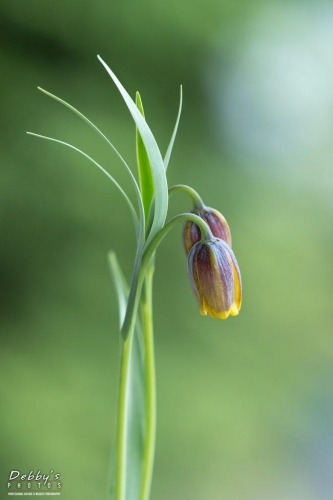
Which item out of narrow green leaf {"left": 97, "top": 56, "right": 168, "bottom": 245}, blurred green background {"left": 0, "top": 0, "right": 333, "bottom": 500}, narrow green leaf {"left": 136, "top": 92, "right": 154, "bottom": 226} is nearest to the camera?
narrow green leaf {"left": 97, "top": 56, "right": 168, "bottom": 245}

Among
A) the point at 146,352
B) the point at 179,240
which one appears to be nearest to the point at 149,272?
the point at 146,352

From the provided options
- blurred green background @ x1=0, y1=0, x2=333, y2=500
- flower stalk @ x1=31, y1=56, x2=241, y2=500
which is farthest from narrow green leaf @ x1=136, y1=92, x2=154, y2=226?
blurred green background @ x1=0, y1=0, x2=333, y2=500

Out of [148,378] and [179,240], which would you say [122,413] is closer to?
[148,378]

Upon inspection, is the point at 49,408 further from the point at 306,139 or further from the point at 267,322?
the point at 306,139

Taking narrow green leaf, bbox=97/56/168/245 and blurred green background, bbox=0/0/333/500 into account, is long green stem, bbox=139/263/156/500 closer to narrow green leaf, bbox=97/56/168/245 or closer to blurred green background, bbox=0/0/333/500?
narrow green leaf, bbox=97/56/168/245

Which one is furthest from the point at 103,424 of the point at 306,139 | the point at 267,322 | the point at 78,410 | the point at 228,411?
the point at 306,139

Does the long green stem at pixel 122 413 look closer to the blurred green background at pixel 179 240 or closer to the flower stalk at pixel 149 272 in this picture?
the flower stalk at pixel 149 272

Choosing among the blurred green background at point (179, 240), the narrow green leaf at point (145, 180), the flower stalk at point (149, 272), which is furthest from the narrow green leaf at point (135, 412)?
the blurred green background at point (179, 240)
